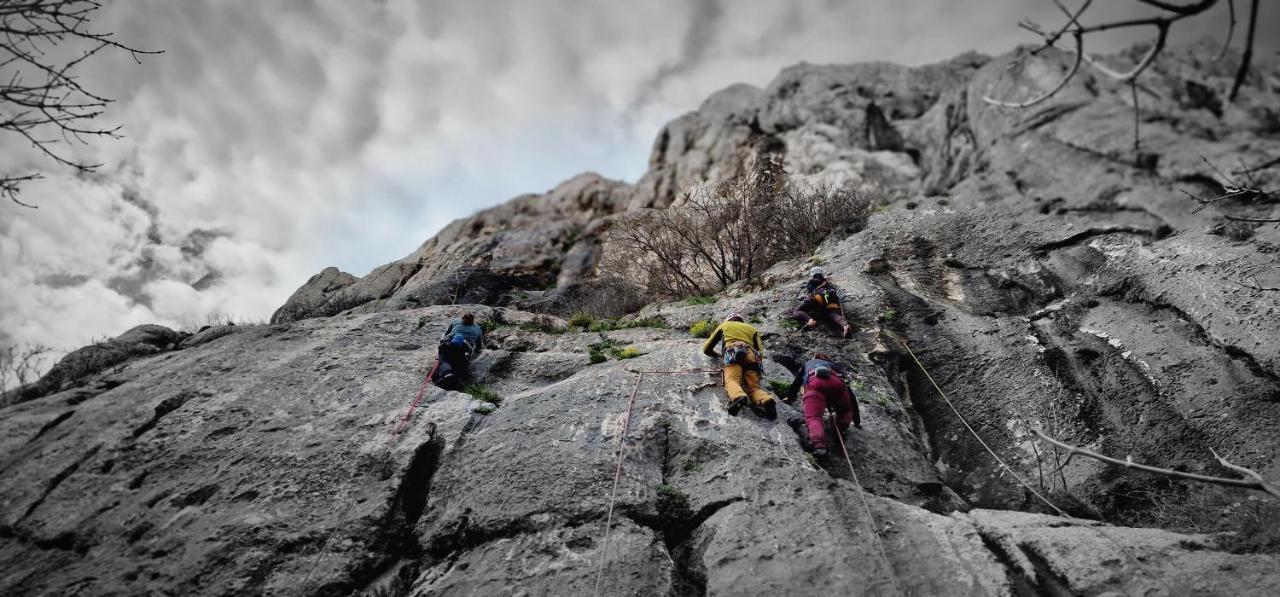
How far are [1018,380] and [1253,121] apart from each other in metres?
20.8

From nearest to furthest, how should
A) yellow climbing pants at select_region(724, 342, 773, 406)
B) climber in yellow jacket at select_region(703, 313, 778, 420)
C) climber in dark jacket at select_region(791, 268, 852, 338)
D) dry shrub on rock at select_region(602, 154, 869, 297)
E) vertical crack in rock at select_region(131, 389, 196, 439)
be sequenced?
1. climber in yellow jacket at select_region(703, 313, 778, 420)
2. yellow climbing pants at select_region(724, 342, 773, 406)
3. vertical crack in rock at select_region(131, 389, 196, 439)
4. climber in dark jacket at select_region(791, 268, 852, 338)
5. dry shrub on rock at select_region(602, 154, 869, 297)

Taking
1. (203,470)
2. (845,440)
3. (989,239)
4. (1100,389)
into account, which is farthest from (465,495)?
(989,239)

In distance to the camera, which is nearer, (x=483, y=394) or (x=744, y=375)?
(x=744, y=375)

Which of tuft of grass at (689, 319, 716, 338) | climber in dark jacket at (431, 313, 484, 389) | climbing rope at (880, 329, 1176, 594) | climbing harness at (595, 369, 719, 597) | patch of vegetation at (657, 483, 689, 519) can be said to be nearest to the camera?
climbing rope at (880, 329, 1176, 594)

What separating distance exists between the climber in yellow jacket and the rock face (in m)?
0.23

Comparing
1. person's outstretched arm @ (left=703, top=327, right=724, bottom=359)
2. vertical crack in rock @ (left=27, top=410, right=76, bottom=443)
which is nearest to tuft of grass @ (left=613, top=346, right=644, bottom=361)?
person's outstretched arm @ (left=703, top=327, right=724, bottom=359)

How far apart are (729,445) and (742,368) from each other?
1652mm

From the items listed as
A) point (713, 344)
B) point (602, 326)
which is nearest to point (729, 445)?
point (713, 344)

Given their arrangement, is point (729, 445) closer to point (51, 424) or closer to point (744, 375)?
point (744, 375)

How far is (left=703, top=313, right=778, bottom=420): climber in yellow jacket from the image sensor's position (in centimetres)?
747

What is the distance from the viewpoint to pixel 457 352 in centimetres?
969

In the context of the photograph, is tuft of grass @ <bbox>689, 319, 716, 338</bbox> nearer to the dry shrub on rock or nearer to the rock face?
the rock face

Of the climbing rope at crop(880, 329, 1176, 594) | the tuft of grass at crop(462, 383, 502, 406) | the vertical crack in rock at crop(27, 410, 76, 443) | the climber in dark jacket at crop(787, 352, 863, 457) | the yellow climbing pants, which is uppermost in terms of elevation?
the vertical crack in rock at crop(27, 410, 76, 443)

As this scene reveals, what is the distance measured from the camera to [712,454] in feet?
22.2
